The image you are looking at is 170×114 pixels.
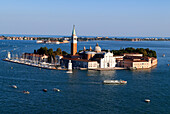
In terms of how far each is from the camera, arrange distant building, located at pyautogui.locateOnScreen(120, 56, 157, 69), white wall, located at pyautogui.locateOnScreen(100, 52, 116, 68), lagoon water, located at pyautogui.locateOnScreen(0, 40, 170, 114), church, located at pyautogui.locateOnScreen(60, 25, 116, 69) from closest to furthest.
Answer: lagoon water, located at pyautogui.locateOnScreen(0, 40, 170, 114), church, located at pyautogui.locateOnScreen(60, 25, 116, 69), white wall, located at pyautogui.locateOnScreen(100, 52, 116, 68), distant building, located at pyautogui.locateOnScreen(120, 56, 157, 69)

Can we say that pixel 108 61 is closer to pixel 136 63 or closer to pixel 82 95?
pixel 136 63

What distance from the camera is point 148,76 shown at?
46688 millimetres

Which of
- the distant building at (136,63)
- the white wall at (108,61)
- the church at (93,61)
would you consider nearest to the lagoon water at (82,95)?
the church at (93,61)

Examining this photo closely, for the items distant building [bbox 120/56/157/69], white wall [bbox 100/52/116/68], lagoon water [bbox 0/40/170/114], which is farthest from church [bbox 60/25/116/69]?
lagoon water [bbox 0/40/170/114]

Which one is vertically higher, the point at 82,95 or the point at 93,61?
the point at 93,61

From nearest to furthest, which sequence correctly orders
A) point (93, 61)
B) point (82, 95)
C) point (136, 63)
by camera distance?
point (82, 95), point (93, 61), point (136, 63)

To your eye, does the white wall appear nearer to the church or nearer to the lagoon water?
the church

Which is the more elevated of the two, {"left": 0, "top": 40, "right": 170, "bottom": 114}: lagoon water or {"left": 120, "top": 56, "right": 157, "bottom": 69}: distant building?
{"left": 120, "top": 56, "right": 157, "bottom": 69}: distant building

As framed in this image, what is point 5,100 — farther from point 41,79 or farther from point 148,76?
point 148,76

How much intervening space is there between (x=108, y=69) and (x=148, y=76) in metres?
10.1

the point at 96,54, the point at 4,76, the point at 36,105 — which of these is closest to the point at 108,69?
the point at 96,54

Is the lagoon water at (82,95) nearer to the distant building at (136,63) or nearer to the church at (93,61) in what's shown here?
the church at (93,61)

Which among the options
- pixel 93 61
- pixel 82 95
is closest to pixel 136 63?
pixel 93 61

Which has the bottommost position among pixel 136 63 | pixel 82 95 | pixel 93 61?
pixel 82 95
